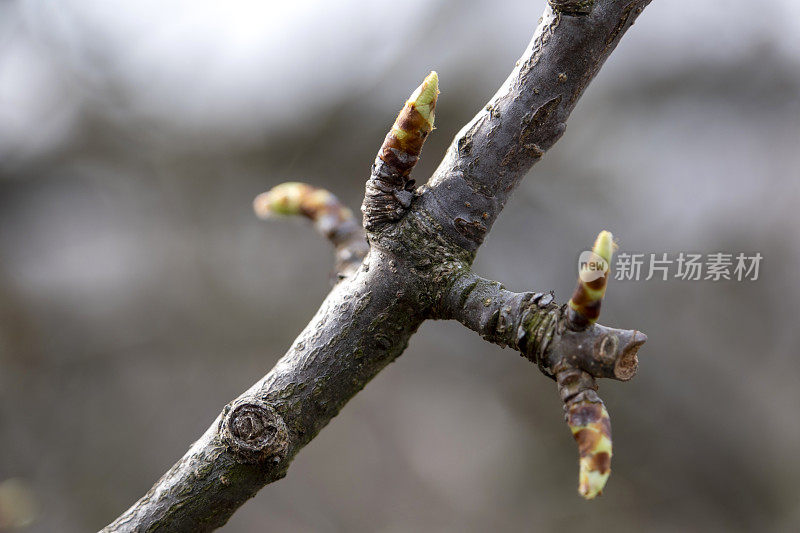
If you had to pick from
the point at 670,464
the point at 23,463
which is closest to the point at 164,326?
the point at 23,463

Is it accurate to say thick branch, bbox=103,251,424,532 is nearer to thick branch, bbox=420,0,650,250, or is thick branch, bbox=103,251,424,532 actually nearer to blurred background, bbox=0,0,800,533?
thick branch, bbox=420,0,650,250

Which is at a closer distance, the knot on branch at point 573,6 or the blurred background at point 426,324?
the knot on branch at point 573,6

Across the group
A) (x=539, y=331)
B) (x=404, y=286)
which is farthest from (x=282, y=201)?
(x=539, y=331)

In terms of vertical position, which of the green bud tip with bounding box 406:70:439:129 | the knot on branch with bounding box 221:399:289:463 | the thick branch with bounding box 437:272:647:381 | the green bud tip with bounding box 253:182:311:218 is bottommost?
the knot on branch with bounding box 221:399:289:463

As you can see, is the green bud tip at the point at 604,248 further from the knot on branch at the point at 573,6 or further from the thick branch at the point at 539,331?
the knot on branch at the point at 573,6

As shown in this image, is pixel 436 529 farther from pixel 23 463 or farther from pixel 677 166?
pixel 23 463

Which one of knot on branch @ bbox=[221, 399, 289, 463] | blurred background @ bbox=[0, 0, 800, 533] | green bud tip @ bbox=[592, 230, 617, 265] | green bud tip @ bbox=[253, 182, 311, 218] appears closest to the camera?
green bud tip @ bbox=[592, 230, 617, 265]

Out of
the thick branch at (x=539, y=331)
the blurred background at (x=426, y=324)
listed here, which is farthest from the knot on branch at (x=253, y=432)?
the blurred background at (x=426, y=324)

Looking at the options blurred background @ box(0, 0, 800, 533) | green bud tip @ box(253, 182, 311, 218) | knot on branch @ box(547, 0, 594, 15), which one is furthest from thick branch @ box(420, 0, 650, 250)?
blurred background @ box(0, 0, 800, 533)
